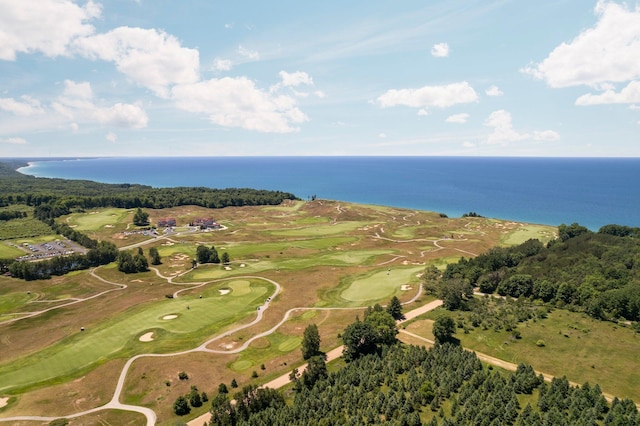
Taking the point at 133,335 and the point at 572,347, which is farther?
the point at 133,335

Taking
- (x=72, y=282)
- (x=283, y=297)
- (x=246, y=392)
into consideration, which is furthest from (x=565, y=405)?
(x=72, y=282)

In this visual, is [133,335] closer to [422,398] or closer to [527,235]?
[422,398]

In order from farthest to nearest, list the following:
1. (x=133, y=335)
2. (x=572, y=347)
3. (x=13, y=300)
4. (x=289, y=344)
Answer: (x=13, y=300)
(x=133, y=335)
(x=289, y=344)
(x=572, y=347)

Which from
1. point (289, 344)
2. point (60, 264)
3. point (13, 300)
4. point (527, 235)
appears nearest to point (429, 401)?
point (289, 344)

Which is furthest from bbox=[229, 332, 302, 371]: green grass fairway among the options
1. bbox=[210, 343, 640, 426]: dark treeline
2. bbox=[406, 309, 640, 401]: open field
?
bbox=[406, 309, 640, 401]: open field

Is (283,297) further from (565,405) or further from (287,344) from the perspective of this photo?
(565,405)

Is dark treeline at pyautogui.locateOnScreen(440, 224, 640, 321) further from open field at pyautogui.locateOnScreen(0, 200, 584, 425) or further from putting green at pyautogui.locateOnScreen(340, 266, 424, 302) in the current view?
open field at pyautogui.locateOnScreen(0, 200, 584, 425)
